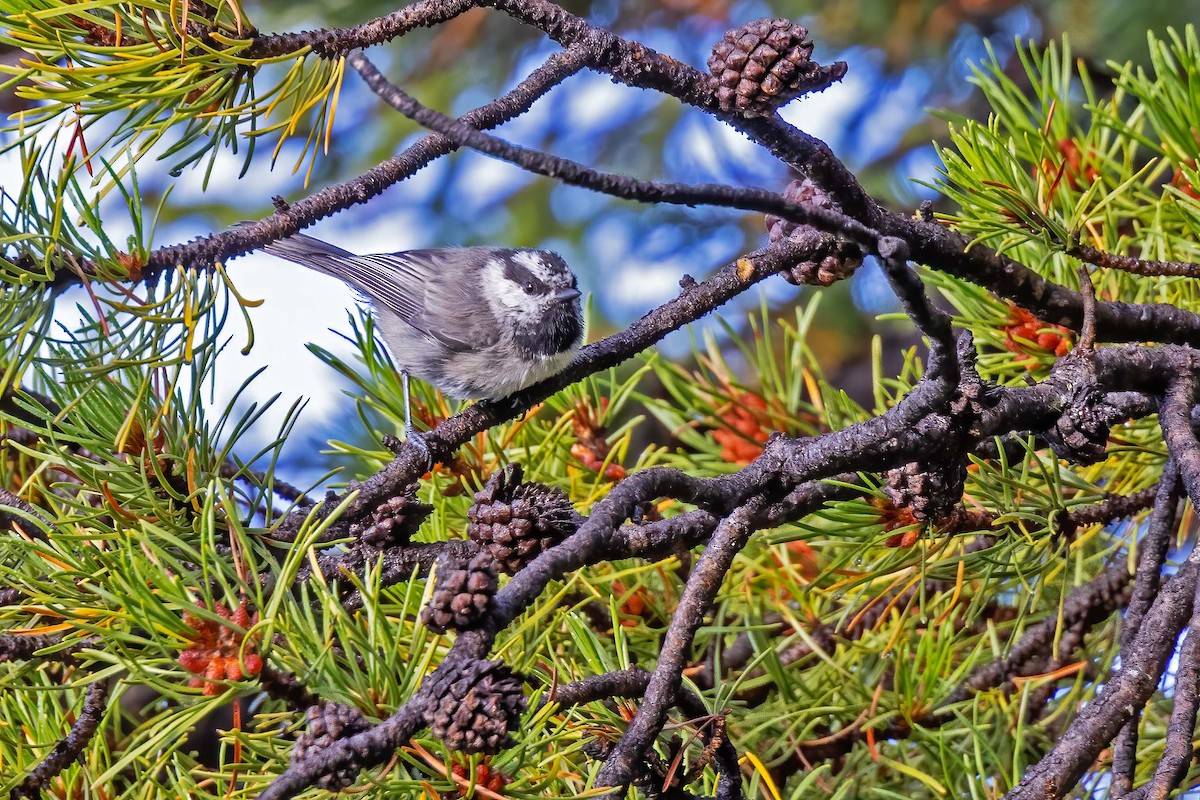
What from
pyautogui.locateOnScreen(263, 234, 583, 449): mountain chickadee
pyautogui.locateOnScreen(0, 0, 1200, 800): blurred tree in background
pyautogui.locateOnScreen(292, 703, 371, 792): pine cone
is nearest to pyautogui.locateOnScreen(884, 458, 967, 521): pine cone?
pyautogui.locateOnScreen(0, 0, 1200, 800): blurred tree in background

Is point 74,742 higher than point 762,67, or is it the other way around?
point 762,67

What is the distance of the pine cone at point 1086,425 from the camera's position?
1566mm

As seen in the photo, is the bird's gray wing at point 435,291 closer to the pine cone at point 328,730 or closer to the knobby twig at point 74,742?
the knobby twig at point 74,742

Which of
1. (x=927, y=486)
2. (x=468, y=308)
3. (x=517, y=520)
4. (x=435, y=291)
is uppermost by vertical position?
(x=435, y=291)

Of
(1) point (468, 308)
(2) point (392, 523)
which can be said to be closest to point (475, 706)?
(2) point (392, 523)

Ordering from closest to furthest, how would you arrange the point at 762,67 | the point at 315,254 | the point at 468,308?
1. the point at 762,67
2. the point at 468,308
3. the point at 315,254

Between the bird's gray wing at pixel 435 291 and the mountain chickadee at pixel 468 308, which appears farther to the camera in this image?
the bird's gray wing at pixel 435 291

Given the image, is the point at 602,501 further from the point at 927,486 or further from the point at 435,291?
the point at 435,291

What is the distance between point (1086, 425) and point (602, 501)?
2.58 feet

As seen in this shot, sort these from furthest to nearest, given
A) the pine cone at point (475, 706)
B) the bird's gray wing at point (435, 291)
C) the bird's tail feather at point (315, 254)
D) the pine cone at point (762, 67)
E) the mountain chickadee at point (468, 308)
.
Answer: the bird's tail feather at point (315, 254), the bird's gray wing at point (435, 291), the mountain chickadee at point (468, 308), the pine cone at point (762, 67), the pine cone at point (475, 706)

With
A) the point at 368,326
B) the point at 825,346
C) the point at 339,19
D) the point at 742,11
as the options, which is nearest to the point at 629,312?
the point at 825,346

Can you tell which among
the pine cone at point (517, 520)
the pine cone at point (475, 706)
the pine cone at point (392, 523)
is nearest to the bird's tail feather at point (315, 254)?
the pine cone at point (392, 523)

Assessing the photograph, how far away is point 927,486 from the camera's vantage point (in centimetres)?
160

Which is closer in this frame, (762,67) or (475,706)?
(475,706)
